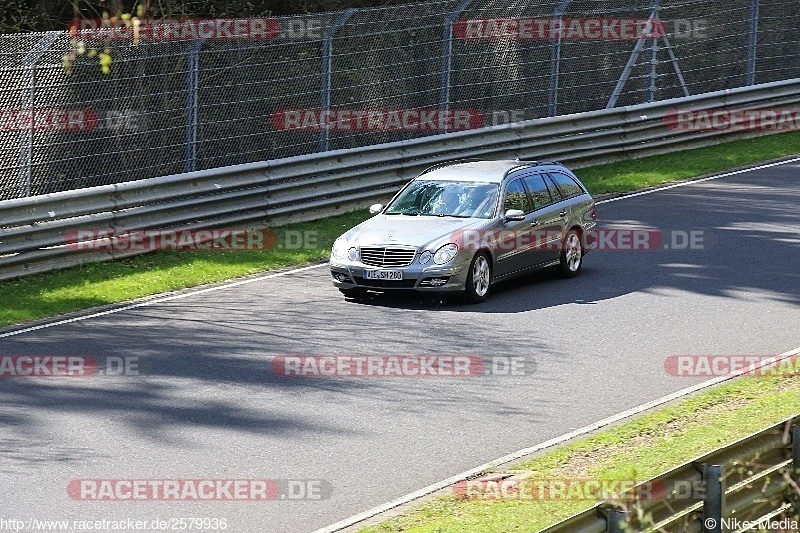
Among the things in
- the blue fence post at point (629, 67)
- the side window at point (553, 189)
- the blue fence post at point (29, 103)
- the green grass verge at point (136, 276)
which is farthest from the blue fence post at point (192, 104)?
the blue fence post at point (629, 67)

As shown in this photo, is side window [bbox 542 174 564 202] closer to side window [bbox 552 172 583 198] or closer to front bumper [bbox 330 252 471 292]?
side window [bbox 552 172 583 198]

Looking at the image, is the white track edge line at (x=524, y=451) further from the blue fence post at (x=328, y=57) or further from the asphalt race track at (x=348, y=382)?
the blue fence post at (x=328, y=57)

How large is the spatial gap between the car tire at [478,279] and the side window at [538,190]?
4.65ft

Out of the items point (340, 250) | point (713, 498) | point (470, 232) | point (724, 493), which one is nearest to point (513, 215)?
point (470, 232)

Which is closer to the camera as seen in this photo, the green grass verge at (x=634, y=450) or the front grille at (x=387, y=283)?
the green grass verge at (x=634, y=450)

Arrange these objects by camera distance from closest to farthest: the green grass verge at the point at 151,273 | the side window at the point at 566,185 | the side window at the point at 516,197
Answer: the green grass verge at the point at 151,273
the side window at the point at 516,197
the side window at the point at 566,185

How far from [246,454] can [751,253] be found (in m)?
9.64

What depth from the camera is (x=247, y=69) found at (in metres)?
19.5

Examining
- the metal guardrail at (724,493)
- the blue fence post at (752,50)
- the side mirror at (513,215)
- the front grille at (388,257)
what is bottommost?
the front grille at (388,257)

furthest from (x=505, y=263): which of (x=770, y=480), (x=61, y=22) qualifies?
(x=61, y=22)

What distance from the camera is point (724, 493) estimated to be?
704 cm

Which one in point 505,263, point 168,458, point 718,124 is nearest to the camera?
point 168,458

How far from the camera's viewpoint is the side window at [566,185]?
1709cm

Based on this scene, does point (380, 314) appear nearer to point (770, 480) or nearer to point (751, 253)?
point (751, 253)
